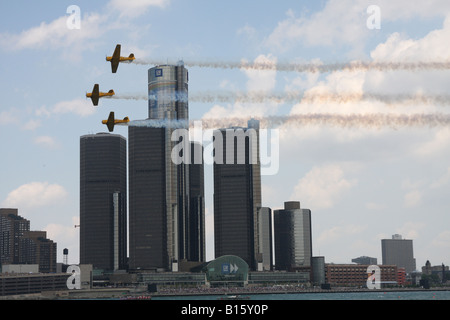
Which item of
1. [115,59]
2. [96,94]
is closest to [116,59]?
[115,59]

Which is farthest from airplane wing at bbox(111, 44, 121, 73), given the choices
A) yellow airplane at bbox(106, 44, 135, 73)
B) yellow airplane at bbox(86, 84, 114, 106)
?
yellow airplane at bbox(86, 84, 114, 106)

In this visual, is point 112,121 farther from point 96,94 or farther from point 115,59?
point 115,59

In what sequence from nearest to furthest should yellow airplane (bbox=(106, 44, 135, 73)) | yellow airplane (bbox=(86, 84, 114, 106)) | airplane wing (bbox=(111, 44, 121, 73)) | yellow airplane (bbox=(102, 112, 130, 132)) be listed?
airplane wing (bbox=(111, 44, 121, 73))
yellow airplane (bbox=(106, 44, 135, 73))
yellow airplane (bbox=(86, 84, 114, 106))
yellow airplane (bbox=(102, 112, 130, 132))

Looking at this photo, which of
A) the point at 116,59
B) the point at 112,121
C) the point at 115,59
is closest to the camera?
the point at 116,59

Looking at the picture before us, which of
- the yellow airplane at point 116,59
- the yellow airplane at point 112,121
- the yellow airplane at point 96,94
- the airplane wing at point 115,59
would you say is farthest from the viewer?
the yellow airplane at point 112,121

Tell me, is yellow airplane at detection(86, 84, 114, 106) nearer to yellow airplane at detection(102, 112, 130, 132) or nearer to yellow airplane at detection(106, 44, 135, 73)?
yellow airplane at detection(102, 112, 130, 132)

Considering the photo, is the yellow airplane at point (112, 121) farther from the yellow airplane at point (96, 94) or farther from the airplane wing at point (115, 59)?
the airplane wing at point (115, 59)

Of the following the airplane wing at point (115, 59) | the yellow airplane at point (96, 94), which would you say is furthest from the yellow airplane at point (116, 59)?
the yellow airplane at point (96, 94)
